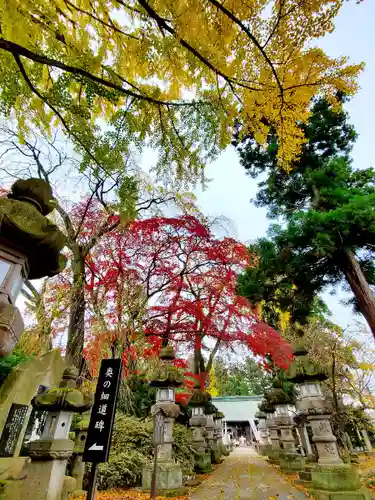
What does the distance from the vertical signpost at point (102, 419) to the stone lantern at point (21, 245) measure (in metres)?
1.51

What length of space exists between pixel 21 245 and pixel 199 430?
1061 centimetres

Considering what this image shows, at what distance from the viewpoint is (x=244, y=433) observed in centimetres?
2961

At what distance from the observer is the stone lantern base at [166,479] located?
561 cm

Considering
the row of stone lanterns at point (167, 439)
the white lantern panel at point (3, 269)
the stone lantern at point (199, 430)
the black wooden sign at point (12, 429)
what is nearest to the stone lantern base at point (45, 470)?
the black wooden sign at point (12, 429)

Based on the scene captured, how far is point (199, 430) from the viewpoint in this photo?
10.1m

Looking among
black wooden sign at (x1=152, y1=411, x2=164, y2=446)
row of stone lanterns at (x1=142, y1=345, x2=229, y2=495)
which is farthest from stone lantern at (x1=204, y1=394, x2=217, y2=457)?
black wooden sign at (x1=152, y1=411, x2=164, y2=446)

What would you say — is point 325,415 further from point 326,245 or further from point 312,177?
point 312,177

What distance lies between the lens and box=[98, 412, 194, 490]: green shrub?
6466 millimetres

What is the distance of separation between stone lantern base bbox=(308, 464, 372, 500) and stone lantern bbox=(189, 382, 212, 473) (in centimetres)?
494

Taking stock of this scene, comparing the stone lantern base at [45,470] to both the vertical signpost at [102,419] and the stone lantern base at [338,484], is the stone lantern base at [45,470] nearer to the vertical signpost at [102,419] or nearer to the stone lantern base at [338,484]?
the vertical signpost at [102,419]

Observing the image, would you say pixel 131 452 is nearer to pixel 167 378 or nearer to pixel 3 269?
pixel 167 378

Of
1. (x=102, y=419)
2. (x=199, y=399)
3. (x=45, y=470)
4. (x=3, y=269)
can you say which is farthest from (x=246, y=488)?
(x=3, y=269)

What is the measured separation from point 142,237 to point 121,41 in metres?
6.89

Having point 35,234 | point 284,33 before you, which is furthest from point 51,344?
point 284,33
